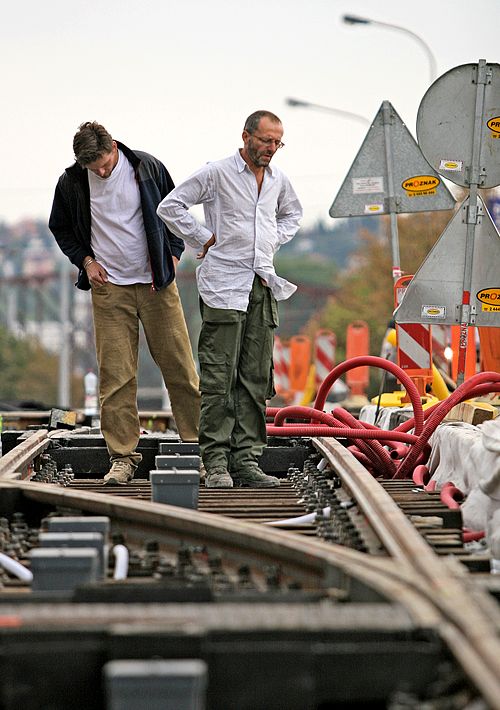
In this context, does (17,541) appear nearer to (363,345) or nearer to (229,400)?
(229,400)

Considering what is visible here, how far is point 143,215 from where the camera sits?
806 centimetres

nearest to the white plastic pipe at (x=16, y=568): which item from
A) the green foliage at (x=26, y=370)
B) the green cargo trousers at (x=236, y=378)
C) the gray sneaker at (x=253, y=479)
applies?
the green cargo trousers at (x=236, y=378)

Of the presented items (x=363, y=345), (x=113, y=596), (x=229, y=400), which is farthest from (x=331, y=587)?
(x=363, y=345)

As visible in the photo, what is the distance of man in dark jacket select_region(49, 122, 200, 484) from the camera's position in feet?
26.3

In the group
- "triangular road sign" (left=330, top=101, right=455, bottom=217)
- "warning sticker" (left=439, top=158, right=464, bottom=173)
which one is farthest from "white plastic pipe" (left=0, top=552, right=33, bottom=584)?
"triangular road sign" (left=330, top=101, right=455, bottom=217)

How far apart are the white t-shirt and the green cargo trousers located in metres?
0.48

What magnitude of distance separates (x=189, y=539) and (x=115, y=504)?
54 centimetres

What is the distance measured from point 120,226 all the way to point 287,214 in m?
1.00

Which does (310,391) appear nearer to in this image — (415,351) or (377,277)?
(415,351)

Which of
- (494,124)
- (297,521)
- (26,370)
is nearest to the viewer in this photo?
(297,521)

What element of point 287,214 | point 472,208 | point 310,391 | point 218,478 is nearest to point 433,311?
point 472,208

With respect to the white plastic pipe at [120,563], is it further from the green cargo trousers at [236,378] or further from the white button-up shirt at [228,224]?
the white button-up shirt at [228,224]

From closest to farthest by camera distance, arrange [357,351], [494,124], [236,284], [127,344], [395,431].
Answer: [236,284] → [127,344] → [395,431] → [494,124] → [357,351]

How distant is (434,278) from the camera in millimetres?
9406
